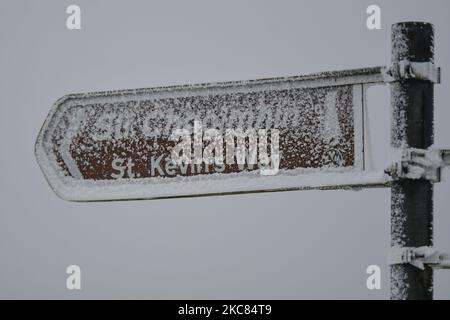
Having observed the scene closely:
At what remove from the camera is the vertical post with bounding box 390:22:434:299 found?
5.31ft

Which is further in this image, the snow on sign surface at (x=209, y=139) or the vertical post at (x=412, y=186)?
the snow on sign surface at (x=209, y=139)

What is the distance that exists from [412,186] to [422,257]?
0.12 metres

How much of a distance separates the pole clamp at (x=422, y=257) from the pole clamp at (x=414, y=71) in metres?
0.28

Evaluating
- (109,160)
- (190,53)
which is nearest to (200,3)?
(190,53)

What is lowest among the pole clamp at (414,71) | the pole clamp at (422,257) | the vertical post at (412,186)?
the pole clamp at (422,257)

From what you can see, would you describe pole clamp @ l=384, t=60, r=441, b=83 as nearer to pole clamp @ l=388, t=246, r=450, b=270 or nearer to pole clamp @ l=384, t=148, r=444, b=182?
pole clamp @ l=384, t=148, r=444, b=182

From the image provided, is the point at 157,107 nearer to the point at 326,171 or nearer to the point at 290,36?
the point at 326,171

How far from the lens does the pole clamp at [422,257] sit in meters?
1.60

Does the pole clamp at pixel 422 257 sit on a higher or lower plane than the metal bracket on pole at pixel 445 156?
lower

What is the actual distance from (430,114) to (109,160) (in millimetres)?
614

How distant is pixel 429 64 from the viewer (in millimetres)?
1646

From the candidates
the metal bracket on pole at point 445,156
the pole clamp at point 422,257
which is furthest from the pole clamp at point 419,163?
the pole clamp at point 422,257

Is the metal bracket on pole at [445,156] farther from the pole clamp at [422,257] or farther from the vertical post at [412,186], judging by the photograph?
the pole clamp at [422,257]

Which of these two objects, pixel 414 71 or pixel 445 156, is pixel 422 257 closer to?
pixel 445 156
